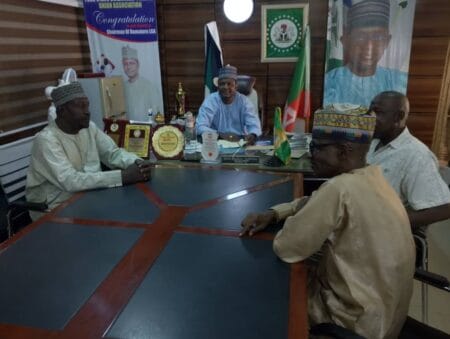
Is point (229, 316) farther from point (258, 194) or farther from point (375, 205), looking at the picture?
point (258, 194)

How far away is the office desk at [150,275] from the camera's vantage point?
3.14 ft

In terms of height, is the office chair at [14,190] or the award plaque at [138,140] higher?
the award plaque at [138,140]

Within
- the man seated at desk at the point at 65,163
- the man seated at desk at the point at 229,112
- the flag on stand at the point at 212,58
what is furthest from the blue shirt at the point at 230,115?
the man seated at desk at the point at 65,163

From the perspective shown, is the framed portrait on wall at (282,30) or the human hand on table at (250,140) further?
the framed portrait on wall at (282,30)

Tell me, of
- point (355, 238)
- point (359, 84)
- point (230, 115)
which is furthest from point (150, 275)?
point (359, 84)

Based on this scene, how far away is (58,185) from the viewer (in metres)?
2.03

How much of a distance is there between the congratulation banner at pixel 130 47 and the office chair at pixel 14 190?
6.90ft

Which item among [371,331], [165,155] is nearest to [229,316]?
[371,331]

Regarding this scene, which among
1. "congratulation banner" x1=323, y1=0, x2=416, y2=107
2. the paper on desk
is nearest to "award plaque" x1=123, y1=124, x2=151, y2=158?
the paper on desk

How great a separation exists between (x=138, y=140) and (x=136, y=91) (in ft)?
7.39

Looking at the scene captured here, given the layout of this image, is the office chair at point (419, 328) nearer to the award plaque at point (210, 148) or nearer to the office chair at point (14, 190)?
the award plaque at point (210, 148)

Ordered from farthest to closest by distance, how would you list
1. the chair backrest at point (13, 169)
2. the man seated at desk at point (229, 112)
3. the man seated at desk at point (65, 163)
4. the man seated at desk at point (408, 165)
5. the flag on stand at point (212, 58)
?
the flag on stand at point (212, 58)
the man seated at desk at point (229, 112)
the chair backrest at point (13, 169)
the man seated at desk at point (65, 163)
the man seated at desk at point (408, 165)

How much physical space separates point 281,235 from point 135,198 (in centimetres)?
92

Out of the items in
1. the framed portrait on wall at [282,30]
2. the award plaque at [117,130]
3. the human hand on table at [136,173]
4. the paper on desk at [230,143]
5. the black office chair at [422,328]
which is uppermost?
the framed portrait on wall at [282,30]
